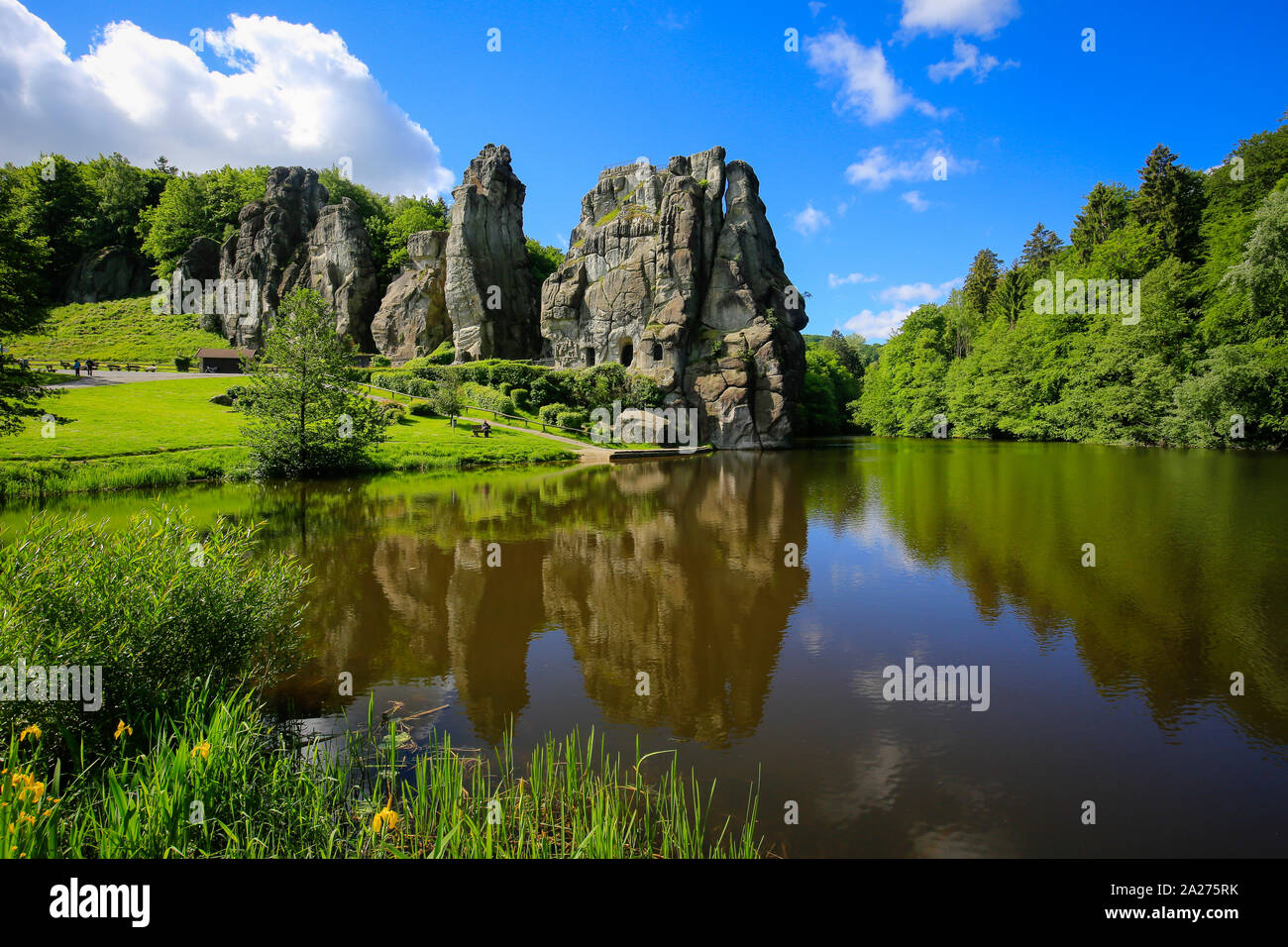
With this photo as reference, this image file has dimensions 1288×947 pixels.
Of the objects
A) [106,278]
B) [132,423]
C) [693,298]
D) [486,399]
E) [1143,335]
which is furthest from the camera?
[106,278]

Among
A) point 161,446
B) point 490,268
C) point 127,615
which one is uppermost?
point 490,268

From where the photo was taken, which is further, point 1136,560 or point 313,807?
point 1136,560

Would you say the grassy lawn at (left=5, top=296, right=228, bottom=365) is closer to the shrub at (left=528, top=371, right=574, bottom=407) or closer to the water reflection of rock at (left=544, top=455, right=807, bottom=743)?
the shrub at (left=528, top=371, right=574, bottom=407)

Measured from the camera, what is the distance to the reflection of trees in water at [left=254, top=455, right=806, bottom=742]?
25.6 ft

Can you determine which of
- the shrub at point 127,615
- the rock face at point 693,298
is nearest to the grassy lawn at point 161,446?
the rock face at point 693,298

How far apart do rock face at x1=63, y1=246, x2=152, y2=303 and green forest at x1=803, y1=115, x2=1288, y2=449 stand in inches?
3643

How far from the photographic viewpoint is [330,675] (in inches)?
316

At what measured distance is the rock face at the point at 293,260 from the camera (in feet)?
225

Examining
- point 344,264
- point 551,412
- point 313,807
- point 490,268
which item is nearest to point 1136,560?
point 313,807

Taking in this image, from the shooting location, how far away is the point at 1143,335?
4600 centimetres

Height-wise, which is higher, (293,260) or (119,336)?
(293,260)

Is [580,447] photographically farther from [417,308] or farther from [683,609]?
[417,308]

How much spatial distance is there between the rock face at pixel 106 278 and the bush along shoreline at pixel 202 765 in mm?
99646

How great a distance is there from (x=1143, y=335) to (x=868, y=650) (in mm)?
53341
